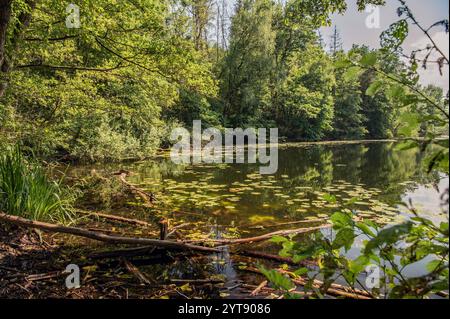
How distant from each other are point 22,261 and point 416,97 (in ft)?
11.4

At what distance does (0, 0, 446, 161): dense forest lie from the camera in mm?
4832

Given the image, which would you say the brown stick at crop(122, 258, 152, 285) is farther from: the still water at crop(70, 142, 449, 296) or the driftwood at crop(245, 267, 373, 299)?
the driftwood at crop(245, 267, 373, 299)

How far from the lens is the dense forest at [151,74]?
190 inches

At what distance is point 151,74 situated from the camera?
6473 millimetres

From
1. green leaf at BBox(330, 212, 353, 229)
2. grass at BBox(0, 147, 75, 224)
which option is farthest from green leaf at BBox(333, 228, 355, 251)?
grass at BBox(0, 147, 75, 224)

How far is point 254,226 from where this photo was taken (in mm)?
4668

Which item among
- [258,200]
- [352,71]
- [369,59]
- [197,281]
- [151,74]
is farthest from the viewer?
[151,74]

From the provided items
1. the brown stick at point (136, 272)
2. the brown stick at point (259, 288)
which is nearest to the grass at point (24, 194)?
the brown stick at point (136, 272)

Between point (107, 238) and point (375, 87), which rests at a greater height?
point (375, 87)

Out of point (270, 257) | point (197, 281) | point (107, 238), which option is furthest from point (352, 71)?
point (107, 238)

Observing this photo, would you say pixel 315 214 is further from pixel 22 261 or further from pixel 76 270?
pixel 22 261

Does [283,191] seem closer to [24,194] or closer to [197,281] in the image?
[197,281]

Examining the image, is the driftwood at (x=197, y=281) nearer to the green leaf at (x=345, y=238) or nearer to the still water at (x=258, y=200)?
the still water at (x=258, y=200)
